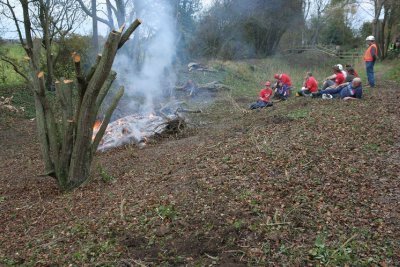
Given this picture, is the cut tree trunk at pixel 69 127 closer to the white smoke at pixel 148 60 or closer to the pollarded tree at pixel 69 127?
the pollarded tree at pixel 69 127

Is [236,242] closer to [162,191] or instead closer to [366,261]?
[366,261]

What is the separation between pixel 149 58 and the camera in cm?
1617

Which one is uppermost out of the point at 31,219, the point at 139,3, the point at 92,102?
the point at 139,3

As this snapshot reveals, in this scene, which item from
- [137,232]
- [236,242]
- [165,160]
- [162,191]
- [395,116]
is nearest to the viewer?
[236,242]

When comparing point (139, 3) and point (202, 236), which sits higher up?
point (139, 3)

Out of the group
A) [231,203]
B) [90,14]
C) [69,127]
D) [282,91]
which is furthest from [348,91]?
[90,14]

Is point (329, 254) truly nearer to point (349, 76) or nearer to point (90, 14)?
point (349, 76)

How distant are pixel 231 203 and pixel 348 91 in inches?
276

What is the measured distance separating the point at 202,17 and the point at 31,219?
17.3 meters

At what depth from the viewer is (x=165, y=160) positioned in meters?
7.03

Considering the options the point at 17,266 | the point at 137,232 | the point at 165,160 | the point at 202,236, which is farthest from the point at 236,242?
the point at 165,160

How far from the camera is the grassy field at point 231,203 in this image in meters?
3.78

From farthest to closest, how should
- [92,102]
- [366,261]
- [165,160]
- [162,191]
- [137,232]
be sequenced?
1. [165,160]
2. [92,102]
3. [162,191]
4. [137,232]
5. [366,261]

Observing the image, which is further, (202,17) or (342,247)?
(202,17)
